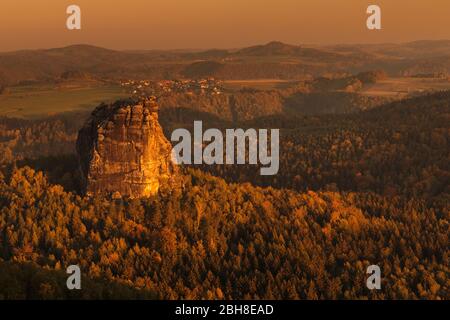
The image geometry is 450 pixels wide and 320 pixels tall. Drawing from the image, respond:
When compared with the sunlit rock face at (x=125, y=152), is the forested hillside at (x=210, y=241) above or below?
below

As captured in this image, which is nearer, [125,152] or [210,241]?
[210,241]

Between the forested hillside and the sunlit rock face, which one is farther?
the sunlit rock face

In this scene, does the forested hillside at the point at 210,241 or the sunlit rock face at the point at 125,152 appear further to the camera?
the sunlit rock face at the point at 125,152

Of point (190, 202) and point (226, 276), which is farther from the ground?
point (190, 202)

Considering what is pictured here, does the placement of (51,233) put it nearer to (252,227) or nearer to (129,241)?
(129,241)

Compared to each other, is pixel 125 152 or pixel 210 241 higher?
pixel 125 152

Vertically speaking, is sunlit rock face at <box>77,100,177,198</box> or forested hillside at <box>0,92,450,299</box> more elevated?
sunlit rock face at <box>77,100,177,198</box>

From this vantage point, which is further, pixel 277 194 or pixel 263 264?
pixel 277 194
